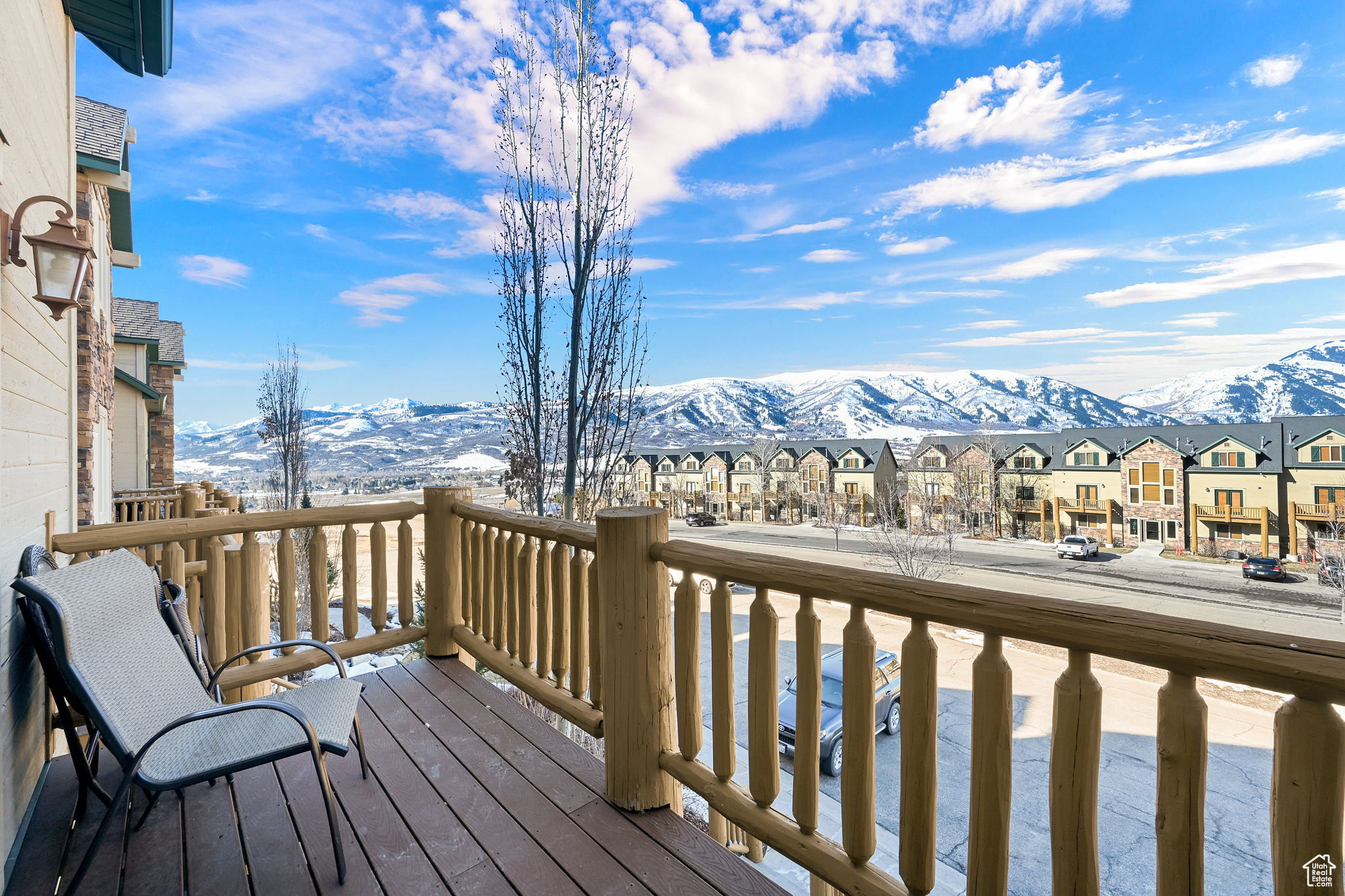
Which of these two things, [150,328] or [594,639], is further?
[150,328]

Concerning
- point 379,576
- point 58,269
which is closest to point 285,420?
point 379,576

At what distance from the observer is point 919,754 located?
4.32ft

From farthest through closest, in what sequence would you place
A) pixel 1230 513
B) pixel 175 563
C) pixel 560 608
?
pixel 1230 513 < pixel 175 563 < pixel 560 608

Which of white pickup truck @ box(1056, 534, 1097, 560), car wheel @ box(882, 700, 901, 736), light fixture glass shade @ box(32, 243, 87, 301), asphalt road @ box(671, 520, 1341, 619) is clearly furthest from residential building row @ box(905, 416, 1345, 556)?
light fixture glass shade @ box(32, 243, 87, 301)

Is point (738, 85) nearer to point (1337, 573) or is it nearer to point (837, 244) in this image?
point (1337, 573)

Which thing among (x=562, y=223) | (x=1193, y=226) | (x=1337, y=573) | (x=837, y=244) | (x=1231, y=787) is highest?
(x=837, y=244)

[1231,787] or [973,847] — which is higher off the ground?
[973,847]

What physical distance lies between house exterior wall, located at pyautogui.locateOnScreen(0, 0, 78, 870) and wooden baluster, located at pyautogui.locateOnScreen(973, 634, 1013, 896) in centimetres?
249

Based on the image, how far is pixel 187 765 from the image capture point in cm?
163

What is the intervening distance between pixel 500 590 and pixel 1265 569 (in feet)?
82.0

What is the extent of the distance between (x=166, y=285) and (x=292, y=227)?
98.5 ft

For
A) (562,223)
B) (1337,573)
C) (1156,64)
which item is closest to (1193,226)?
(1156,64)

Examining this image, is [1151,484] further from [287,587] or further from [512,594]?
[287,587]

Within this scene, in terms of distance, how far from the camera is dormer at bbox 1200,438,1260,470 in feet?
68.1
